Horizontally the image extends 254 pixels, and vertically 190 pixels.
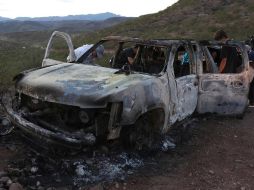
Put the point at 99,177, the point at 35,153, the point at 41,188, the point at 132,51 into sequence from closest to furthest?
the point at 41,188 < the point at 99,177 < the point at 35,153 < the point at 132,51

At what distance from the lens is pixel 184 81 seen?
6906mm

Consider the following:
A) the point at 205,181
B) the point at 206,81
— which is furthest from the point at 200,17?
the point at 205,181

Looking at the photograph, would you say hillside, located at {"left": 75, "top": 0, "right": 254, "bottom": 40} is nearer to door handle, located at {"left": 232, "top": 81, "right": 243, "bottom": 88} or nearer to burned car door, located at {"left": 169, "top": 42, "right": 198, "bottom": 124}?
door handle, located at {"left": 232, "top": 81, "right": 243, "bottom": 88}

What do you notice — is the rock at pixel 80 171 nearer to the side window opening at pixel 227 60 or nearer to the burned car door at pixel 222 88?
the burned car door at pixel 222 88

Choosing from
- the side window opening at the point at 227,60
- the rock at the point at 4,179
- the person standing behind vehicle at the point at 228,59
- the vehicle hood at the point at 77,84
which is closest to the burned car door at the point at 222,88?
the side window opening at the point at 227,60

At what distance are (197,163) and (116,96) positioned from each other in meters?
1.73

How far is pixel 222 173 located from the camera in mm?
5965

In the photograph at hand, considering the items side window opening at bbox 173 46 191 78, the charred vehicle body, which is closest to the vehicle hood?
the charred vehicle body

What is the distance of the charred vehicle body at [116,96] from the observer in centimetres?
525

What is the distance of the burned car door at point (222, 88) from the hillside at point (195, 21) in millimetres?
19107

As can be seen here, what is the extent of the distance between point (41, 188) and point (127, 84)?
1.59m

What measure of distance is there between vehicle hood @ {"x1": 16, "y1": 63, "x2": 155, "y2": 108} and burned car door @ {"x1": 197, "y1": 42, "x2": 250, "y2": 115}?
1894 mm

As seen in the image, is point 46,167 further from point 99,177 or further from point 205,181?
point 205,181

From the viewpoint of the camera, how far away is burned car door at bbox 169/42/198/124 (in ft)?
22.1
